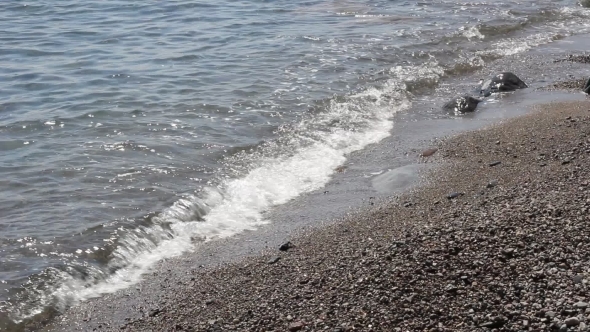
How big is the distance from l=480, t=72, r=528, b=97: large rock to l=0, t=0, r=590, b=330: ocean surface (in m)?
1.18

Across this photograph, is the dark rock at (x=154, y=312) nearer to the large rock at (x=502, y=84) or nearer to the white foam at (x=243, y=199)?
the white foam at (x=243, y=199)

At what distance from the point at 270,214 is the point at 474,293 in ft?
13.8

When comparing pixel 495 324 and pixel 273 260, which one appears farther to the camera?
pixel 273 260

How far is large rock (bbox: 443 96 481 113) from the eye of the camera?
13.5 metres

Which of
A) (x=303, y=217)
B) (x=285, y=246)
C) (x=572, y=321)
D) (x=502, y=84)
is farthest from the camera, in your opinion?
(x=502, y=84)

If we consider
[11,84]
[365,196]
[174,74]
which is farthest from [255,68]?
[365,196]

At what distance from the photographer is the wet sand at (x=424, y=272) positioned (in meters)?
5.49

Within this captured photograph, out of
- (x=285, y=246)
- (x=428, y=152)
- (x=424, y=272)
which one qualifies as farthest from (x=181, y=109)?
(x=424, y=272)

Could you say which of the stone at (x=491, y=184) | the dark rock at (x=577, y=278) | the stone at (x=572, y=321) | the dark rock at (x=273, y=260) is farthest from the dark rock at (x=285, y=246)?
the stone at (x=572, y=321)

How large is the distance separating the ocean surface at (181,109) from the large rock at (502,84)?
1176 mm

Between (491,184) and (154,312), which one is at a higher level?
(491,184)

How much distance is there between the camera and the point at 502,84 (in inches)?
580

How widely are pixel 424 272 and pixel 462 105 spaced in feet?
26.3

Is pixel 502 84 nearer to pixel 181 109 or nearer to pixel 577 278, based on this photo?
pixel 181 109
